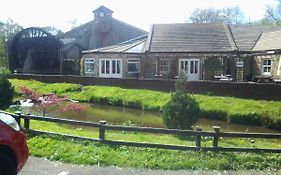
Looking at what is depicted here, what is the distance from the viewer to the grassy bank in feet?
65.1

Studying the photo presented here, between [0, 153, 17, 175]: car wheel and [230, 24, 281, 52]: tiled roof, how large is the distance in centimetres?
3118

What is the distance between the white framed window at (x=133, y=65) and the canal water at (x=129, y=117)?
44.8 feet

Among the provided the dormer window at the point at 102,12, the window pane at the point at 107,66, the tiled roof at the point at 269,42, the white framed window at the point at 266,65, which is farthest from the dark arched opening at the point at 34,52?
the white framed window at the point at 266,65

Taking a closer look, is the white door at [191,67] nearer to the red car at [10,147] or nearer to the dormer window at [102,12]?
the dormer window at [102,12]

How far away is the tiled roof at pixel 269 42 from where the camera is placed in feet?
105

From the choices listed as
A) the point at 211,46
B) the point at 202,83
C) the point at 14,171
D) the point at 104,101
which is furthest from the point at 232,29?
the point at 14,171

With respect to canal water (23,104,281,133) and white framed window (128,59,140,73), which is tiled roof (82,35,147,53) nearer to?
white framed window (128,59,140,73)

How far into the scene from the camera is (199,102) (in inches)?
913

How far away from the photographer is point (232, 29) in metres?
39.1

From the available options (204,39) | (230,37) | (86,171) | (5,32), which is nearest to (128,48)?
(204,39)

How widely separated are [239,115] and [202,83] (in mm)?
5779

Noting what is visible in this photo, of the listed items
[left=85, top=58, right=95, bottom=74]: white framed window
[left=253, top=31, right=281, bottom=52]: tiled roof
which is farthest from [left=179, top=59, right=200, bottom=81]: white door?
[left=85, top=58, right=95, bottom=74]: white framed window

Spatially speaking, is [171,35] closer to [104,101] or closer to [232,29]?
Answer: [232,29]

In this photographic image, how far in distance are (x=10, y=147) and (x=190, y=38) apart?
32559 millimetres
